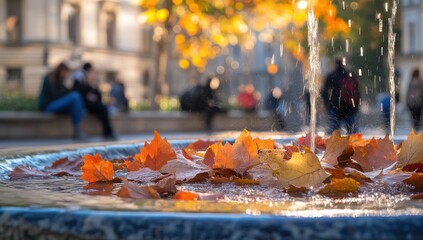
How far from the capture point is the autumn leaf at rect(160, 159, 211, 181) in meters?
1.89

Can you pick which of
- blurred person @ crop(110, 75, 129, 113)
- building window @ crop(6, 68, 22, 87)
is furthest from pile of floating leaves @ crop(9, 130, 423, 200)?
building window @ crop(6, 68, 22, 87)

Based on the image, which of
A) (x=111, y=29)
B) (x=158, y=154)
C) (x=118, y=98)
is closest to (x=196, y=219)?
(x=158, y=154)

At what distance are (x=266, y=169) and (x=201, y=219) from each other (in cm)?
79

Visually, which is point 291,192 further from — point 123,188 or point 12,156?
point 12,156

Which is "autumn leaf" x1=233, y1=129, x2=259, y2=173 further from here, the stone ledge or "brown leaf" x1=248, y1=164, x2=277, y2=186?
the stone ledge

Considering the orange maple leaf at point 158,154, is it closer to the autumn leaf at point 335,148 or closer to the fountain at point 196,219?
the autumn leaf at point 335,148

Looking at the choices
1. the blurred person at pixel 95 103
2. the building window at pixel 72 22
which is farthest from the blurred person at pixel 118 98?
the building window at pixel 72 22

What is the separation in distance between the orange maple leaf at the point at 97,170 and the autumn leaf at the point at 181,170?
132 millimetres

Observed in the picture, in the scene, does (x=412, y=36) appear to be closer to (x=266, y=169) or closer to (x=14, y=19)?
(x=14, y=19)

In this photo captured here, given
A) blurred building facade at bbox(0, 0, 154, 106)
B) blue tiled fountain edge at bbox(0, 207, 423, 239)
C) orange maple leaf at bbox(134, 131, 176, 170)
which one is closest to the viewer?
blue tiled fountain edge at bbox(0, 207, 423, 239)

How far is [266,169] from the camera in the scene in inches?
72.5

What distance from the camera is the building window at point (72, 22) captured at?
140 ft

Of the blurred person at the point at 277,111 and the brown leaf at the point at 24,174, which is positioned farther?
the blurred person at the point at 277,111

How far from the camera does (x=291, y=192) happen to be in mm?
1688
